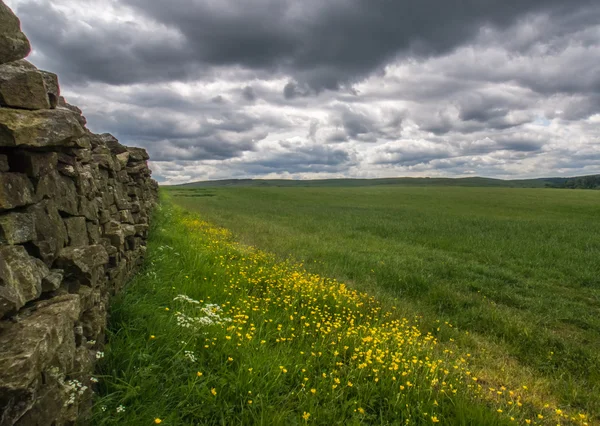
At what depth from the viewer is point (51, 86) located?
373 centimetres

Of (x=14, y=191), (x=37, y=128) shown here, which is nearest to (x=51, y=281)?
(x=14, y=191)

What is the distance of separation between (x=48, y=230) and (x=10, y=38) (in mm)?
1629

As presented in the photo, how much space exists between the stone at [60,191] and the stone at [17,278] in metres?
0.71

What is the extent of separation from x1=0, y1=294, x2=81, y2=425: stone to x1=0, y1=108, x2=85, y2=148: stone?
132cm

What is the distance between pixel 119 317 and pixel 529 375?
6201mm

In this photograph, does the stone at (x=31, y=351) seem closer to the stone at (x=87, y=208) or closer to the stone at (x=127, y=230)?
the stone at (x=87, y=208)

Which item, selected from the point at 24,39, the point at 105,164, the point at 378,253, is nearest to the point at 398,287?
the point at 378,253

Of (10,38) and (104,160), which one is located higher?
(10,38)

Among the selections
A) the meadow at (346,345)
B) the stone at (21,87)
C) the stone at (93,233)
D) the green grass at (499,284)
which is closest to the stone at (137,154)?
the meadow at (346,345)

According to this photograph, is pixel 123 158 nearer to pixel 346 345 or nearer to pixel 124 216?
pixel 124 216

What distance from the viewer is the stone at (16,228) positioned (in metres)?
2.74

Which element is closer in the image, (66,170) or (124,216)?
(66,170)

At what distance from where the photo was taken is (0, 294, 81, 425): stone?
2.21 m

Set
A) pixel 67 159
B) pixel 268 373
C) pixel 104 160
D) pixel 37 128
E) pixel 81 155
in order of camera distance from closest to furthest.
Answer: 1. pixel 37 128
2. pixel 67 159
3. pixel 268 373
4. pixel 81 155
5. pixel 104 160
